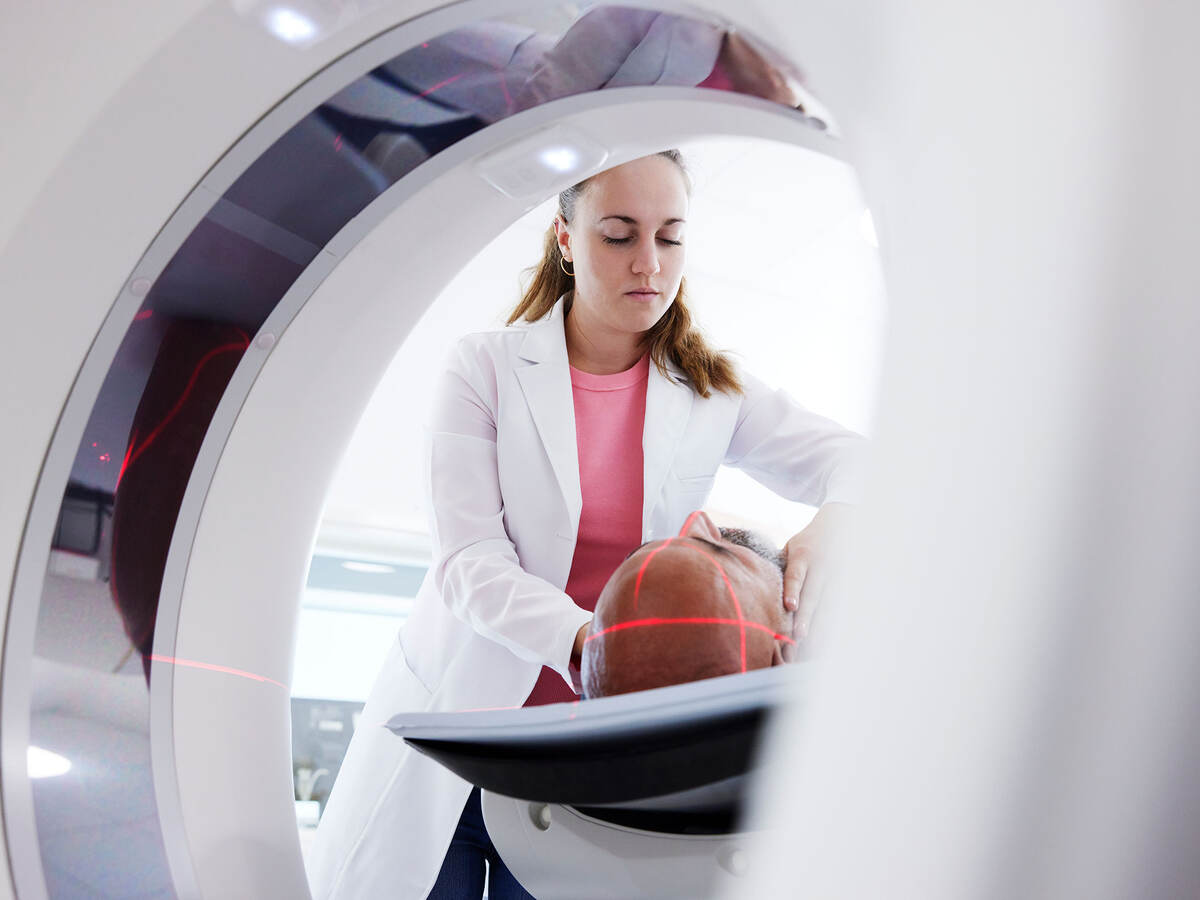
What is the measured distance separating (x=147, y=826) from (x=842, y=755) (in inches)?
26.1

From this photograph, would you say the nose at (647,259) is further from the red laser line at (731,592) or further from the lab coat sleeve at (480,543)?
the red laser line at (731,592)

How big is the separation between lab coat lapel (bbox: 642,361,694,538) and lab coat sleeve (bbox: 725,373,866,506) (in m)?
0.09

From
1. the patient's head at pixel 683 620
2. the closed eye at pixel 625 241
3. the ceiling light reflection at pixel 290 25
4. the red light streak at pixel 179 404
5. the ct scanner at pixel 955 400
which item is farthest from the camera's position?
the closed eye at pixel 625 241

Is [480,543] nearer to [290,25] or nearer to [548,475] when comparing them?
[548,475]

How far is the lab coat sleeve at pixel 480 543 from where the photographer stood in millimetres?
776

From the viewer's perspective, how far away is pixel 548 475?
1026 mm

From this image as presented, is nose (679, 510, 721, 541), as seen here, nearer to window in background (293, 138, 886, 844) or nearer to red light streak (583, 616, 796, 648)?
red light streak (583, 616, 796, 648)

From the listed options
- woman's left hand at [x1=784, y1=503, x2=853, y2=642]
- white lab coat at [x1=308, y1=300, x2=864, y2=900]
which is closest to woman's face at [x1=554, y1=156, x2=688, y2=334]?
white lab coat at [x1=308, y1=300, x2=864, y2=900]

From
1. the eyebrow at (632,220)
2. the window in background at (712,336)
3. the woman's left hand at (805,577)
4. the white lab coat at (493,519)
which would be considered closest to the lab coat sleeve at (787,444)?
the white lab coat at (493,519)

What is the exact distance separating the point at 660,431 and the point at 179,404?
1.62ft

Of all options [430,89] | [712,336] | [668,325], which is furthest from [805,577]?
[712,336]

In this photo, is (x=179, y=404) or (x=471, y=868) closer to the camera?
(x=179, y=404)

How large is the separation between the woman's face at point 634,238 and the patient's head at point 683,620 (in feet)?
1.65

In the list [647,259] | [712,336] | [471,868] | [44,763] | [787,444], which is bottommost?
[471,868]
